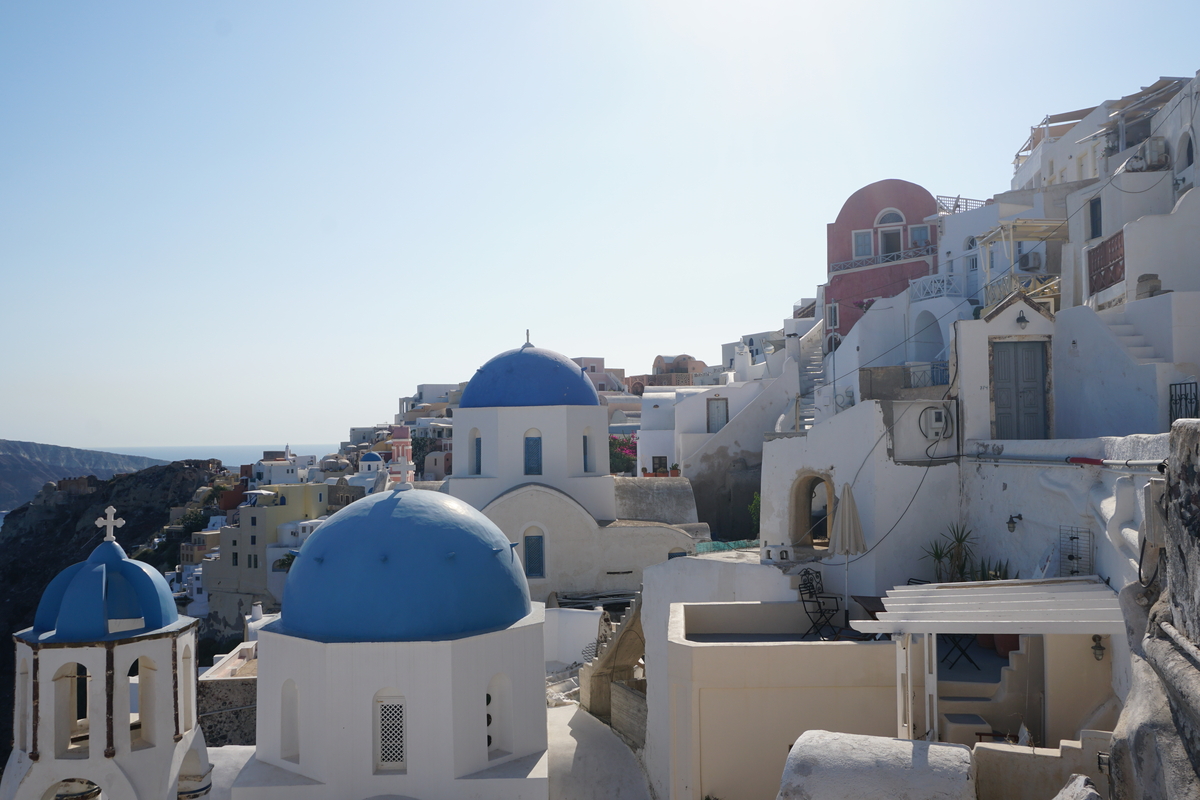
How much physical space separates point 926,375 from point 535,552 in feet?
31.8

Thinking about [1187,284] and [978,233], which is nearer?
[1187,284]

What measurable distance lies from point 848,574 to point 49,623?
380 inches

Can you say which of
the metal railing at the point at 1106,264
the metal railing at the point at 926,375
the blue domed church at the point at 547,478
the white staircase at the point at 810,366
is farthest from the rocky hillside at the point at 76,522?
the metal railing at the point at 1106,264

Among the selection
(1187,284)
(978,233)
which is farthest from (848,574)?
(978,233)

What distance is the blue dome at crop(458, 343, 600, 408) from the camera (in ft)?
68.4

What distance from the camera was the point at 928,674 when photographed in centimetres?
651

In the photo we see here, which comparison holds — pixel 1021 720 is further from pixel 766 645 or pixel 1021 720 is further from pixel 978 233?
pixel 978 233

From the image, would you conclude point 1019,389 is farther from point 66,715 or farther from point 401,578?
point 66,715

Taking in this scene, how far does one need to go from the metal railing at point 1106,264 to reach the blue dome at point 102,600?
46.5ft

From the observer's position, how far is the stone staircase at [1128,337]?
10.6m

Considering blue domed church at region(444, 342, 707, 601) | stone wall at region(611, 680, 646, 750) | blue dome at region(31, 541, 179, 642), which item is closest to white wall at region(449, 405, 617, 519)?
blue domed church at region(444, 342, 707, 601)

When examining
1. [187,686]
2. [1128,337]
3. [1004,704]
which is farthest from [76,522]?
[1004,704]

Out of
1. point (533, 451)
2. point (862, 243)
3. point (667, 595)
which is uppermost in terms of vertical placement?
point (862, 243)

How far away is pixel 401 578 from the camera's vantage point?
8.41 metres
